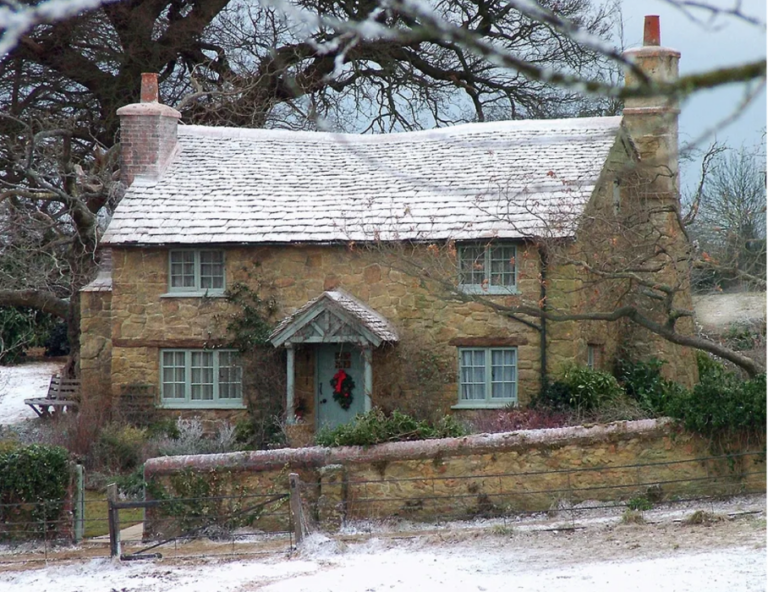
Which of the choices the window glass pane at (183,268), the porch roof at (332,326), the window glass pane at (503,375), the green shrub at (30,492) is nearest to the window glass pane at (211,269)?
the window glass pane at (183,268)

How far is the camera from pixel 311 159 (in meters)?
24.3

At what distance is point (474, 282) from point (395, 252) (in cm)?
193

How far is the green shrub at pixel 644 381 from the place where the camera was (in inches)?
784

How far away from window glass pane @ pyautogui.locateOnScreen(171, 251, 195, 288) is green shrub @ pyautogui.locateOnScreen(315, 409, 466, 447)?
6.93 m

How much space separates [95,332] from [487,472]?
11086mm

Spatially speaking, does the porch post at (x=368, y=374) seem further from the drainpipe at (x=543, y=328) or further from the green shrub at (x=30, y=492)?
the green shrub at (x=30, y=492)

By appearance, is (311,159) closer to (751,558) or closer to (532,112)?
(532,112)

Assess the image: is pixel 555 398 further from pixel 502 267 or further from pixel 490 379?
pixel 502 267

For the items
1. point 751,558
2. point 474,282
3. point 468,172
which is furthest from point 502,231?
point 751,558

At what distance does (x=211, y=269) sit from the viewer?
2153 cm

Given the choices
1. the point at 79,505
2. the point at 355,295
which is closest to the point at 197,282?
the point at 355,295

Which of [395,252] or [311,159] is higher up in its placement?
[311,159]

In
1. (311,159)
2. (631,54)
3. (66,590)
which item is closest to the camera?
(66,590)

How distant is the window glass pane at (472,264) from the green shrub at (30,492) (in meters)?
8.71
